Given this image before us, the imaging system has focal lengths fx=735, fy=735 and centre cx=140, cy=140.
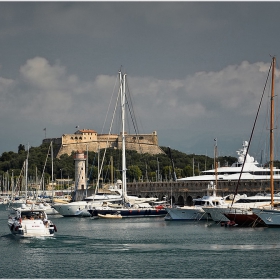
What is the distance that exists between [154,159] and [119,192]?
269 ft

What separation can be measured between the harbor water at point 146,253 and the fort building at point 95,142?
4596 inches

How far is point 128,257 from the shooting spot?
132 ft

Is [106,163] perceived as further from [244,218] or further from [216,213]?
[244,218]

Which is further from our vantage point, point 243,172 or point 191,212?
point 243,172

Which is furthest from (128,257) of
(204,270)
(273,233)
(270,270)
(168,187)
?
(168,187)

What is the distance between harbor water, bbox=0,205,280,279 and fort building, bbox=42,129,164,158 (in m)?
117

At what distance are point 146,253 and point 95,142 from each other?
142050mm

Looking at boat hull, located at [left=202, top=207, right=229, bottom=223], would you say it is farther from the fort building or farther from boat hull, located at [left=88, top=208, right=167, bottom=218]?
the fort building

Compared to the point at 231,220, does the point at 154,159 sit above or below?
above

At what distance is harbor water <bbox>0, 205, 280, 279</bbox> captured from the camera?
35.4 m

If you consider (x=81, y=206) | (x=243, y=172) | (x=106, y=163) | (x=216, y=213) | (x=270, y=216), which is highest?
(x=106, y=163)

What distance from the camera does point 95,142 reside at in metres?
183

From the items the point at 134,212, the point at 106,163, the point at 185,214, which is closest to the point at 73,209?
the point at 134,212

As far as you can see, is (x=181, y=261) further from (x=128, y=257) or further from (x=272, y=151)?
(x=272, y=151)
